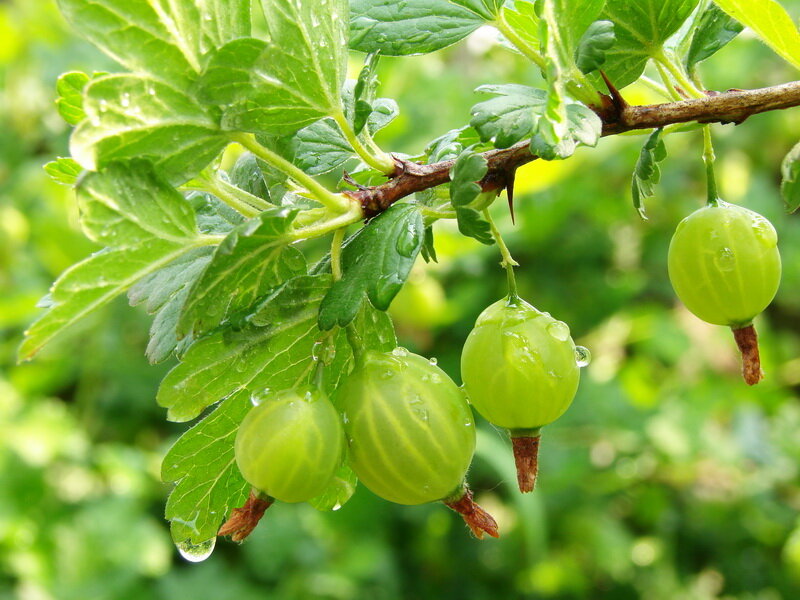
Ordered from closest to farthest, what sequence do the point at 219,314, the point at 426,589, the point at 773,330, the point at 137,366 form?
1. the point at 219,314
2. the point at 426,589
3. the point at 137,366
4. the point at 773,330

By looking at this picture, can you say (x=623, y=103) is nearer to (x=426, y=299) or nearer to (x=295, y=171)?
(x=295, y=171)

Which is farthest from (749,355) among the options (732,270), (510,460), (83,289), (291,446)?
(510,460)

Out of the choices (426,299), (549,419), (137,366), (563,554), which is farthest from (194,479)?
(137,366)

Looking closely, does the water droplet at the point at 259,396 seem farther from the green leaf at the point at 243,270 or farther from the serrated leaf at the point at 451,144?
the serrated leaf at the point at 451,144

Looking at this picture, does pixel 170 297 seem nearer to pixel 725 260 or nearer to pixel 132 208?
pixel 132 208

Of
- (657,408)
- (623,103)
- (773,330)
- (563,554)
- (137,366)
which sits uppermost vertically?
(623,103)

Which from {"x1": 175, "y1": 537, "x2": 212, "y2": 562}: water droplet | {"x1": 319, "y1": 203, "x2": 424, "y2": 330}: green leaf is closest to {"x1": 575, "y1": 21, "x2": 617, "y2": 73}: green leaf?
{"x1": 319, "y1": 203, "x2": 424, "y2": 330}: green leaf

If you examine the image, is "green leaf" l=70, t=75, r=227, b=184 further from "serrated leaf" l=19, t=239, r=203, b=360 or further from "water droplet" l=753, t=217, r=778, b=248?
"water droplet" l=753, t=217, r=778, b=248
